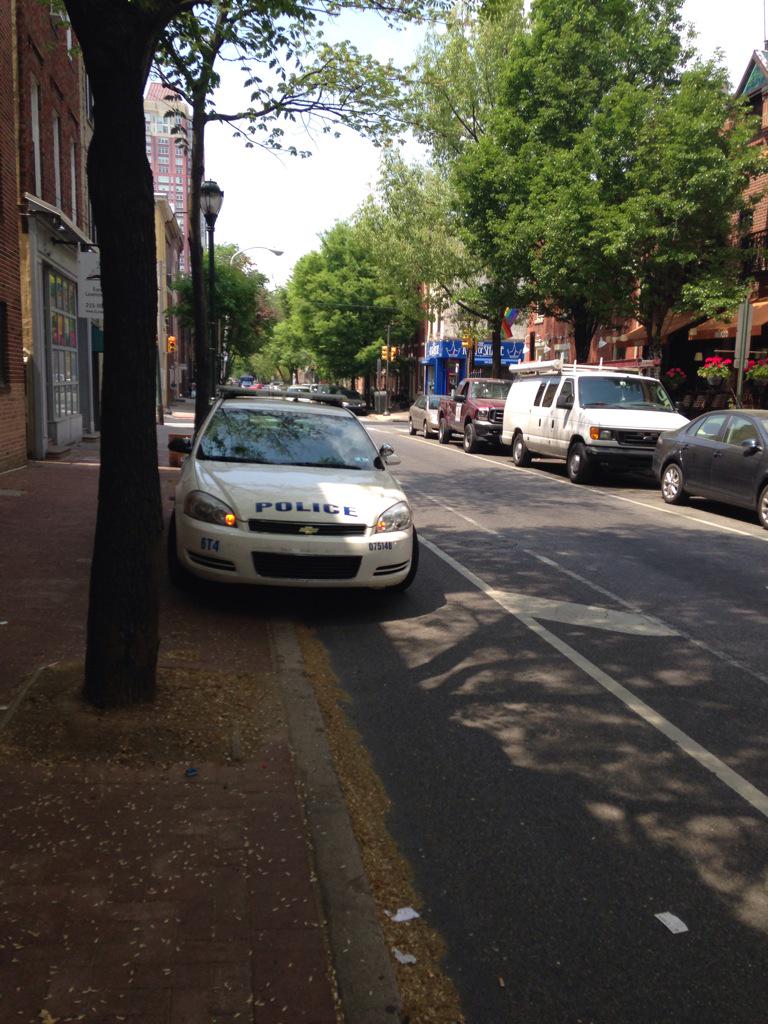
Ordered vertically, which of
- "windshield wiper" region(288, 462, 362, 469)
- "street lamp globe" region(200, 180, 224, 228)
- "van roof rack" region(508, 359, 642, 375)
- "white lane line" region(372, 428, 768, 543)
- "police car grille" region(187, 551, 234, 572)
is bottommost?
"white lane line" region(372, 428, 768, 543)

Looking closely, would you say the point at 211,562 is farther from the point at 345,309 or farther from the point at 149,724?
the point at 345,309

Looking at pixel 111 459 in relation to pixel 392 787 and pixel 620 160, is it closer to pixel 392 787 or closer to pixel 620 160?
pixel 392 787

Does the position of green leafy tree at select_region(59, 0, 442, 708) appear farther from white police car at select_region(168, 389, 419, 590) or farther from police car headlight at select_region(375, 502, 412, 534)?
police car headlight at select_region(375, 502, 412, 534)

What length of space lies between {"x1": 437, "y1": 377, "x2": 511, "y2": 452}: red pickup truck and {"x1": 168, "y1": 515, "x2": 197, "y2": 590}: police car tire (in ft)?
57.3

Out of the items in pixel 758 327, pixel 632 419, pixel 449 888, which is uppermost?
pixel 758 327

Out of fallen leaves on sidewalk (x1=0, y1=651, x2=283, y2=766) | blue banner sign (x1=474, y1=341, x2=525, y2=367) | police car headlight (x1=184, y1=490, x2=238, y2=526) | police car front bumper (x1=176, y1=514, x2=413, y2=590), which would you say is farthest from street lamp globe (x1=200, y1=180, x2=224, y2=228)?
blue banner sign (x1=474, y1=341, x2=525, y2=367)

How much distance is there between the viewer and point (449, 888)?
11.2 ft

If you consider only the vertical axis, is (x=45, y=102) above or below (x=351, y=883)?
above

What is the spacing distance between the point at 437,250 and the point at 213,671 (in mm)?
32120

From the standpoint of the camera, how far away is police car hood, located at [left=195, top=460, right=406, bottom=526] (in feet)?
22.7

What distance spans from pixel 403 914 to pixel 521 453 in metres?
18.5

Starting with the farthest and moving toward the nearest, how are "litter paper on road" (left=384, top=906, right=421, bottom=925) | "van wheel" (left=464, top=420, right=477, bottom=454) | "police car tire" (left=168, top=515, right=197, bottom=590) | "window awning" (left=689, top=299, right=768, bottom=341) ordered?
"van wheel" (left=464, top=420, right=477, bottom=454)
"window awning" (left=689, top=299, right=768, bottom=341)
"police car tire" (left=168, top=515, right=197, bottom=590)
"litter paper on road" (left=384, top=906, right=421, bottom=925)

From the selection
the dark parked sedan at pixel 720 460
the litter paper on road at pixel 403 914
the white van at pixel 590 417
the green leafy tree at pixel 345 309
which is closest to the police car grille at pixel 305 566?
the litter paper on road at pixel 403 914

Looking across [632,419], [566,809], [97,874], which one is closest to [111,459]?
[97,874]
